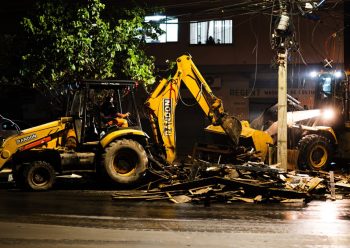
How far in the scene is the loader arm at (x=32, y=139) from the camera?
1302 centimetres

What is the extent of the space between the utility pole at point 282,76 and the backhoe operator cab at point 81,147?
162 inches

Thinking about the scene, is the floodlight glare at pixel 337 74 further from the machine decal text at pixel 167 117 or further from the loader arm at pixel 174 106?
the machine decal text at pixel 167 117

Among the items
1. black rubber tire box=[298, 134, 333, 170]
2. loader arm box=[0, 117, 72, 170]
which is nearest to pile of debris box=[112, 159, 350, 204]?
loader arm box=[0, 117, 72, 170]

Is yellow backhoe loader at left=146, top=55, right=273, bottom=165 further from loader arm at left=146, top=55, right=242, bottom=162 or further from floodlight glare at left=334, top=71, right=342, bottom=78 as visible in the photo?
floodlight glare at left=334, top=71, right=342, bottom=78

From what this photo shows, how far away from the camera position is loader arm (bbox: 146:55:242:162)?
1403 cm

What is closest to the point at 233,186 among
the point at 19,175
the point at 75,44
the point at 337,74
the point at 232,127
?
the point at 232,127

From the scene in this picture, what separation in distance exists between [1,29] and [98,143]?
696 inches

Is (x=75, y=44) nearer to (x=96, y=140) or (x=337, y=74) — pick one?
(x=96, y=140)

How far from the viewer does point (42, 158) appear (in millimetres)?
13125

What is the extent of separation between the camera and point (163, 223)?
30.0 ft

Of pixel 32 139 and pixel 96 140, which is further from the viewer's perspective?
pixel 96 140

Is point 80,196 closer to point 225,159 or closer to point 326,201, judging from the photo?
point 225,159

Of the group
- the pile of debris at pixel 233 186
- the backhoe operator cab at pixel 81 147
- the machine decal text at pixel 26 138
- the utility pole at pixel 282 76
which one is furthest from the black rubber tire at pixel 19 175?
the utility pole at pixel 282 76

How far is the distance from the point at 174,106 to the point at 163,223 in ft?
18.3
